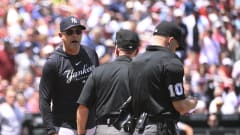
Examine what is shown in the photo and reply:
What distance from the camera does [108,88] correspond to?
8.45 m

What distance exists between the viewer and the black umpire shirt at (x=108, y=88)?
843cm

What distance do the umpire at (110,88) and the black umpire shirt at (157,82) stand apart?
1.87 ft

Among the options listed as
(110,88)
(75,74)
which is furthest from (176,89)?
(75,74)

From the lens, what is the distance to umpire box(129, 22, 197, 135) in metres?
7.50

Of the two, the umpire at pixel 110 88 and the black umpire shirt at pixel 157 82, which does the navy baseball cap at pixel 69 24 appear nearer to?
the umpire at pixel 110 88

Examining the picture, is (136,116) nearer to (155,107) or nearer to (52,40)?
(155,107)

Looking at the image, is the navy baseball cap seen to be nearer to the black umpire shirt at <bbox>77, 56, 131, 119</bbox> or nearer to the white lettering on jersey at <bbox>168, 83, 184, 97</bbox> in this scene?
the black umpire shirt at <bbox>77, 56, 131, 119</bbox>

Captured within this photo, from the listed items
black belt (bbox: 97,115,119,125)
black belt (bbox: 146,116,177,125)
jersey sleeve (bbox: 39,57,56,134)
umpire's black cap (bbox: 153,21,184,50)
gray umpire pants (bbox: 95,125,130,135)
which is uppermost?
umpire's black cap (bbox: 153,21,184,50)

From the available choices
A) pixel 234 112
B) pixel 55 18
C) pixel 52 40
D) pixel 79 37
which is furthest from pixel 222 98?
pixel 79 37

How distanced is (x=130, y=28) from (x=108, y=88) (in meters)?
11.4

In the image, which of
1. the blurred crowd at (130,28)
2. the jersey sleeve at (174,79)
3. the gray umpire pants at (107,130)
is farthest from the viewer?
the blurred crowd at (130,28)

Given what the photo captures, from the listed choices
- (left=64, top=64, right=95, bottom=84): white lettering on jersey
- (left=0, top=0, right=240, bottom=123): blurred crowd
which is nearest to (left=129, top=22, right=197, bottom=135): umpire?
(left=64, top=64, right=95, bottom=84): white lettering on jersey

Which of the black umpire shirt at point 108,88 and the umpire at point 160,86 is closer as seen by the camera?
the umpire at point 160,86

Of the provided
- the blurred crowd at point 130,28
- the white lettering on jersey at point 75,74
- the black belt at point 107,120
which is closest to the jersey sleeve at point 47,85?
the white lettering on jersey at point 75,74
